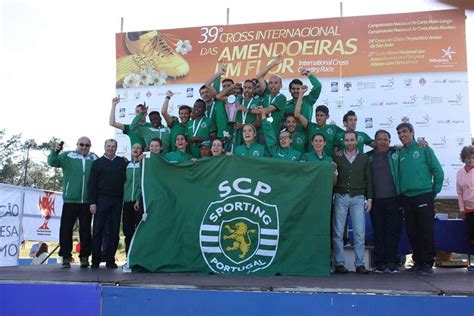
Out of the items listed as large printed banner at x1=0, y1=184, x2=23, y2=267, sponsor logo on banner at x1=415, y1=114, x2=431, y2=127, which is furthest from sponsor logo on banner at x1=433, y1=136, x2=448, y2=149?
large printed banner at x1=0, y1=184, x2=23, y2=267

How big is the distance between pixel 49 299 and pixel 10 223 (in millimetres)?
3765

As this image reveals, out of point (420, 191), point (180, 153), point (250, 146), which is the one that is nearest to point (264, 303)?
point (250, 146)

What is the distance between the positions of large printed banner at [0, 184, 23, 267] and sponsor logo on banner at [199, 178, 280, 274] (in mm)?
3812

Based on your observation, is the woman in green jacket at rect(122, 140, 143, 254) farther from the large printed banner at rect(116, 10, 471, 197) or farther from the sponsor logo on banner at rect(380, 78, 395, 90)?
the sponsor logo on banner at rect(380, 78, 395, 90)

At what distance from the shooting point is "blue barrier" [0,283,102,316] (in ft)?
12.6

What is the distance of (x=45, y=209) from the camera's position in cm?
930

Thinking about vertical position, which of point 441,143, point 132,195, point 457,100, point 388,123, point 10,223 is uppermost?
point 457,100

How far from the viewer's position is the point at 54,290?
3939mm

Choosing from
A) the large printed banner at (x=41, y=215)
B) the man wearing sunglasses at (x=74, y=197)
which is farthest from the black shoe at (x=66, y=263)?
the large printed banner at (x=41, y=215)

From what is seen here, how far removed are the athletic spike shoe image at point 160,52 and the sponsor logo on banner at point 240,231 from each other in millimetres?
4686

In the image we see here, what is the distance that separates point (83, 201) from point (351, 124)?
3.58m

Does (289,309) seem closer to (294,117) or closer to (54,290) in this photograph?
(54,290)

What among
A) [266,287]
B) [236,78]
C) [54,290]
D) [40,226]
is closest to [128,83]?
[236,78]

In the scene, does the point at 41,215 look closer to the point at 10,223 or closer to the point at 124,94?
the point at 10,223
